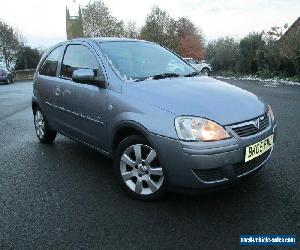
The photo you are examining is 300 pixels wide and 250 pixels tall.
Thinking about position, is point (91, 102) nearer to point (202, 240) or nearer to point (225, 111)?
point (225, 111)

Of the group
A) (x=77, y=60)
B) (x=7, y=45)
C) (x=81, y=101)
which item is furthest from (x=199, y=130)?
(x=7, y=45)

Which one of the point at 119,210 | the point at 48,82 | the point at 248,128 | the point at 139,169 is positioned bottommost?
the point at 119,210

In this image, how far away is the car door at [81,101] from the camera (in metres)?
4.38

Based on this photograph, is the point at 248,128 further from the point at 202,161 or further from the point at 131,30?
the point at 131,30

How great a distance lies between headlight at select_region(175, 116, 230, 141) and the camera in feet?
11.2

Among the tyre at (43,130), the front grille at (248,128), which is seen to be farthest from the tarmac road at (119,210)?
the tyre at (43,130)

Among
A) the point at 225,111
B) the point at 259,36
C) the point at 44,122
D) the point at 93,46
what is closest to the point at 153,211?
the point at 225,111

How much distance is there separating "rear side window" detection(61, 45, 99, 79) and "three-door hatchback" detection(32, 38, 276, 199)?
0.04 feet

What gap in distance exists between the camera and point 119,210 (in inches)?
148

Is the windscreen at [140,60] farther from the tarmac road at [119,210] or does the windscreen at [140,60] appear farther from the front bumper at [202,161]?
the tarmac road at [119,210]

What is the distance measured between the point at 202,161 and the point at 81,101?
196cm

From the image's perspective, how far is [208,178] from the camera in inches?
136

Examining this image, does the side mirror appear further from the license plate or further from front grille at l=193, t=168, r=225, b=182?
the license plate

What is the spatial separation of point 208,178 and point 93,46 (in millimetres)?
2336
